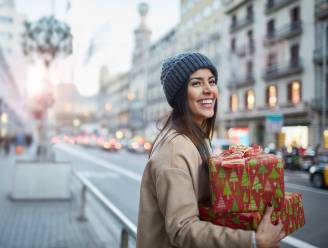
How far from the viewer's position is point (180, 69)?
1697 mm

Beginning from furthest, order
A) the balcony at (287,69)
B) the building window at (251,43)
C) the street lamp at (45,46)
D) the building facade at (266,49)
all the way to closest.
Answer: the street lamp at (45,46)
the balcony at (287,69)
the building window at (251,43)
the building facade at (266,49)

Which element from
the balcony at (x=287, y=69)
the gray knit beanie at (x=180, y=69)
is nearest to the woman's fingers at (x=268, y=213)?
the gray knit beanie at (x=180, y=69)

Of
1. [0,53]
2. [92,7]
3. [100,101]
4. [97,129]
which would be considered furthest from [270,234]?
[100,101]

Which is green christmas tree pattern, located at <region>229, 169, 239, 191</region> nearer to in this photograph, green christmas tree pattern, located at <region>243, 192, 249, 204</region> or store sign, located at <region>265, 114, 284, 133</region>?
green christmas tree pattern, located at <region>243, 192, 249, 204</region>

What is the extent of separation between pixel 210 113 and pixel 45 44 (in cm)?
862

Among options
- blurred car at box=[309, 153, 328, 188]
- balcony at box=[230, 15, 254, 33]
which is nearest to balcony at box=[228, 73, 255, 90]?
balcony at box=[230, 15, 254, 33]

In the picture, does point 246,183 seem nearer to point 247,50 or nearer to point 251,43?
point 251,43

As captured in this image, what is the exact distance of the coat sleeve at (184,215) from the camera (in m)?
1.40

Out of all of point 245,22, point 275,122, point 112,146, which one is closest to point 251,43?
point 245,22

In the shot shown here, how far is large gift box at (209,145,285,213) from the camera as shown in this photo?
1423mm

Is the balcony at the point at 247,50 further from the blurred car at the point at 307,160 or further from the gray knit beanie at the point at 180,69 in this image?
the gray knit beanie at the point at 180,69

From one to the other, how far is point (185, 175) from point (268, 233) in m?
0.37

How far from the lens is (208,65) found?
1744 mm

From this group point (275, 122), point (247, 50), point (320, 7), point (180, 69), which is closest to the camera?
point (180, 69)
